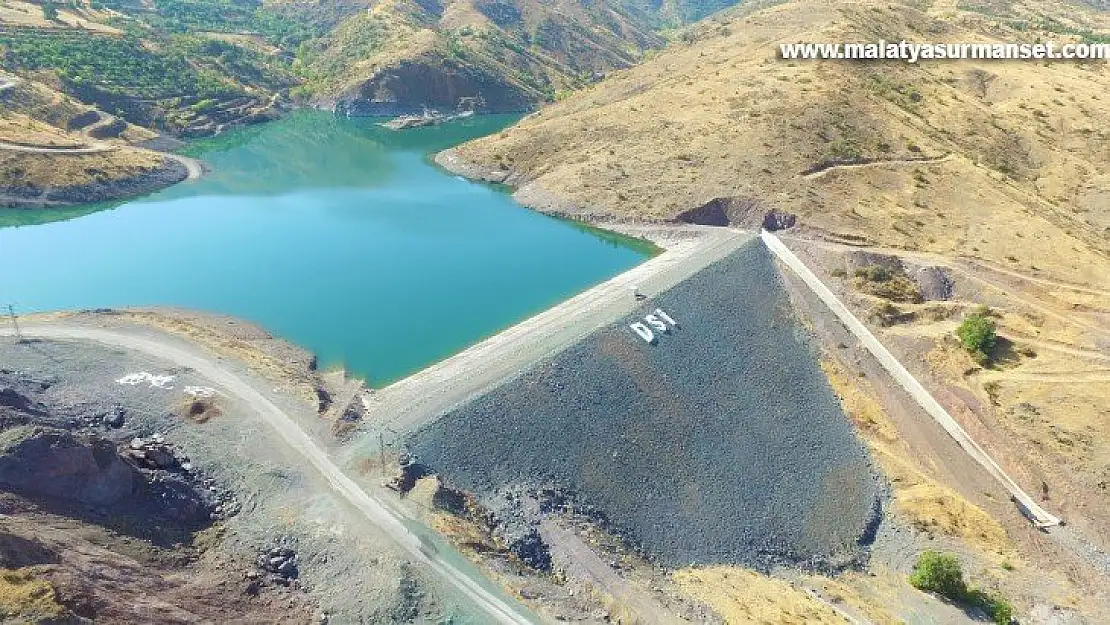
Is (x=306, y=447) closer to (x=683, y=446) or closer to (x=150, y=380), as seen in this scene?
(x=150, y=380)

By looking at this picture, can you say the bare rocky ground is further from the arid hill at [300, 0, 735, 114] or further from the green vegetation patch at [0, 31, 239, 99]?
the arid hill at [300, 0, 735, 114]

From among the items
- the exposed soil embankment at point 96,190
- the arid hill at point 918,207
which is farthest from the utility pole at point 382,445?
the exposed soil embankment at point 96,190

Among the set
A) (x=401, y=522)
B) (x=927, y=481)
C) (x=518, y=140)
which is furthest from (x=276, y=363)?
(x=518, y=140)

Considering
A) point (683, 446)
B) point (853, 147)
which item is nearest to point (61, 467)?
point (683, 446)

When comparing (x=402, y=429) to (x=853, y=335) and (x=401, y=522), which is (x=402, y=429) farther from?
(x=853, y=335)

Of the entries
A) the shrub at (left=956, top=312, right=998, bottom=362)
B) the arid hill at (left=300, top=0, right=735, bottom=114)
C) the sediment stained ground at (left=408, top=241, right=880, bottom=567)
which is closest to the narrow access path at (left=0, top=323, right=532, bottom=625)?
the sediment stained ground at (left=408, top=241, right=880, bottom=567)

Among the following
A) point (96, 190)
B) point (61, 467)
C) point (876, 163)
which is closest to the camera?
point (61, 467)
